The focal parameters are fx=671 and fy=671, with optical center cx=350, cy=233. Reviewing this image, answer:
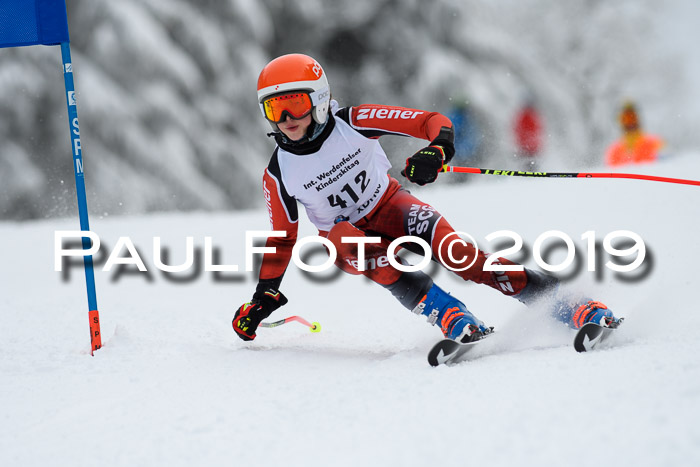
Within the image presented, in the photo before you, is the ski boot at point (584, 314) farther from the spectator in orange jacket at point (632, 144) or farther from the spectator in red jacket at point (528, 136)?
the spectator in orange jacket at point (632, 144)

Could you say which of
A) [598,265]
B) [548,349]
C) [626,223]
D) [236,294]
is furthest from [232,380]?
[626,223]

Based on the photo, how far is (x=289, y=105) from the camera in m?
3.01

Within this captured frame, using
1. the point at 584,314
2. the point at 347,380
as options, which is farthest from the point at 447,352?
the point at 584,314

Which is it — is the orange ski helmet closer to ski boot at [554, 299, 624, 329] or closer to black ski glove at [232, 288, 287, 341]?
black ski glove at [232, 288, 287, 341]

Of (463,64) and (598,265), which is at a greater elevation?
(463,64)

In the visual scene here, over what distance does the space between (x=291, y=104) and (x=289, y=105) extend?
0.03 ft

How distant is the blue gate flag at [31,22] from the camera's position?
3.41 metres

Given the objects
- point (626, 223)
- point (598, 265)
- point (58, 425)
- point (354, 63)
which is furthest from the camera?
point (354, 63)

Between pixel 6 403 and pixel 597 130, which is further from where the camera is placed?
pixel 597 130

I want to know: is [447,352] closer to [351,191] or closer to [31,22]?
[351,191]

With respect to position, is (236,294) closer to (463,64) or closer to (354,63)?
(463,64)

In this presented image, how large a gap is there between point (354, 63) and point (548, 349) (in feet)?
36.1

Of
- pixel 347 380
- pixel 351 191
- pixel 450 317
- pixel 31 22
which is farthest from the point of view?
pixel 31 22

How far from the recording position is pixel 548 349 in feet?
8.84
